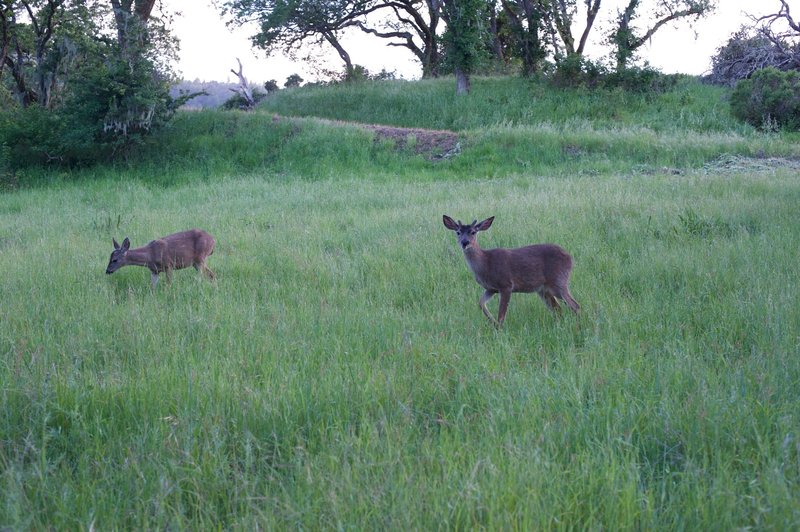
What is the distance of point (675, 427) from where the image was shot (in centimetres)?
420

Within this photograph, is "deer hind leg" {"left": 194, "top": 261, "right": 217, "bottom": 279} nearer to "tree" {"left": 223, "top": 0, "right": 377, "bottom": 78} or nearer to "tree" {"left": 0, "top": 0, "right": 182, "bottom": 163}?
"tree" {"left": 0, "top": 0, "right": 182, "bottom": 163}

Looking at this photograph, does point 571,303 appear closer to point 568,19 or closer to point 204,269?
point 204,269

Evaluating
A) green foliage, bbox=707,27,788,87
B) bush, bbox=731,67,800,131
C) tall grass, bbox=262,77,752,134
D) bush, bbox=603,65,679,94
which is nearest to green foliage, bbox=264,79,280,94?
tall grass, bbox=262,77,752,134

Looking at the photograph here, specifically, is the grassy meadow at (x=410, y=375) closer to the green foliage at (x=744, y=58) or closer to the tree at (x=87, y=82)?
the tree at (x=87, y=82)

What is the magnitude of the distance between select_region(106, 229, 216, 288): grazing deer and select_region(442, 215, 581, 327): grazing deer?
399 centimetres

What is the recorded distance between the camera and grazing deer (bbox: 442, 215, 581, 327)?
285 inches

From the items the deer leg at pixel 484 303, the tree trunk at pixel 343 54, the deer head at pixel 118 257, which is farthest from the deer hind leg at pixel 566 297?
the tree trunk at pixel 343 54

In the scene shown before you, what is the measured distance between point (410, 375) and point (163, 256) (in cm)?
539

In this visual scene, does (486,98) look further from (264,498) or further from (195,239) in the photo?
(264,498)

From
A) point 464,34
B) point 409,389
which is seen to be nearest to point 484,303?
point 409,389

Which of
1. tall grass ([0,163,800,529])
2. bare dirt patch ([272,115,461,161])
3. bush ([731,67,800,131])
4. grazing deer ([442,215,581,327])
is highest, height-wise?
bush ([731,67,800,131])

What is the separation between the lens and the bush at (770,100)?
24.5 meters

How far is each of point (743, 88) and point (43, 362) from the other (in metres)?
26.4

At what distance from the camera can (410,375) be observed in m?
5.28
